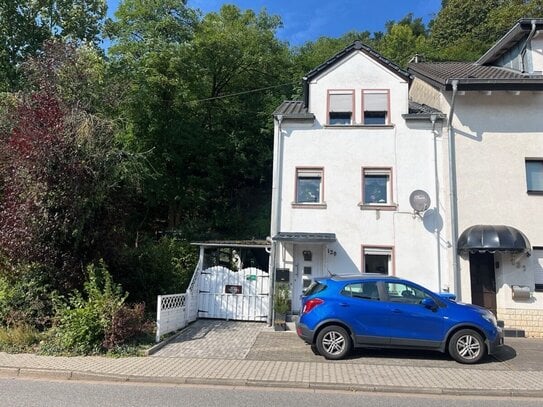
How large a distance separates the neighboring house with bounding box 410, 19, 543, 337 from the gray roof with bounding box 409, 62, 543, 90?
3 centimetres

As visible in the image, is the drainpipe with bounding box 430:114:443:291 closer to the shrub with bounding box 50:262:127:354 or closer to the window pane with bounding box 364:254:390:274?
the window pane with bounding box 364:254:390:274

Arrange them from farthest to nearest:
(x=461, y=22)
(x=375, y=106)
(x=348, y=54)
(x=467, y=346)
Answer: (x=461, y=22) < (x=348, y=54) < (x=375, y=106) < (x=467, y=346)

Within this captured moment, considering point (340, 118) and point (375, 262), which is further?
point (340, 118)

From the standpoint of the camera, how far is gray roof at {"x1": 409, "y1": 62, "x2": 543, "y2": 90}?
45.1ft

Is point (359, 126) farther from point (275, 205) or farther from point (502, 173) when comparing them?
point (502, 173)

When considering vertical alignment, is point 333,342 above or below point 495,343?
below

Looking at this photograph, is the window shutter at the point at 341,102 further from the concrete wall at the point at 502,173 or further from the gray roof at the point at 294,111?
the concrete wall at the point at 502,173

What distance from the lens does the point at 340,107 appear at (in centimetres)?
1493

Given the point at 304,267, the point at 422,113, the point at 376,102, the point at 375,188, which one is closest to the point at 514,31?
the point at 422,113

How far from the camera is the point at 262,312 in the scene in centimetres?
1369

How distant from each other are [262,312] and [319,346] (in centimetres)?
466

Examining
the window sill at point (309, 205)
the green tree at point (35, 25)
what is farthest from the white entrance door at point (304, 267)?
the green tree at point (35, 25)

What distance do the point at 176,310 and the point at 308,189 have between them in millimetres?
5917

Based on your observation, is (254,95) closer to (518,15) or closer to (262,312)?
(262,312)
